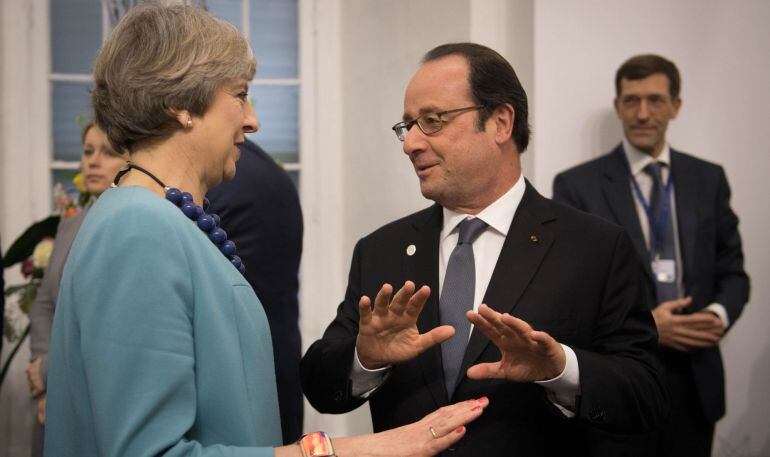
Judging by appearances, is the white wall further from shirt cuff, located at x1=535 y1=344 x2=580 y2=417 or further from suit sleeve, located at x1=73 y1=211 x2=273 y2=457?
suit sleeve, located at x1=73 y1=211 x2=273 y2=457

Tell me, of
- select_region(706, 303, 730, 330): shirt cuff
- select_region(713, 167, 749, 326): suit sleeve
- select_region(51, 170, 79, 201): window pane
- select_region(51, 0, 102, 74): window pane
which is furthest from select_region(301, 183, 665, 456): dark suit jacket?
select_region(51, 0, 102, 74): window pane

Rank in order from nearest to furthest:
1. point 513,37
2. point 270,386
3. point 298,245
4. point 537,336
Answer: point 270,386, point 537,336, point 298,245, point 513,37

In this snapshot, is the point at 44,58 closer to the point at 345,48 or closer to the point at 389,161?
the point at 345,48

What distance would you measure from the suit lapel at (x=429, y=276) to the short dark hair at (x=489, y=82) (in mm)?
281

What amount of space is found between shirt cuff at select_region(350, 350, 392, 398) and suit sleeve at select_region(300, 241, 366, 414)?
0.01 m

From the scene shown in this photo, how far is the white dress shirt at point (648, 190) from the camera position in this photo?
3.46m

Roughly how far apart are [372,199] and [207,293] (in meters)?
2.95

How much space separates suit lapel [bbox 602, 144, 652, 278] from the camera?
11.2ft

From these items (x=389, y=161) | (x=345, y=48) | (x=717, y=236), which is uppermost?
(x=345, y=48)

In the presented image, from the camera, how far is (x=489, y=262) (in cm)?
213

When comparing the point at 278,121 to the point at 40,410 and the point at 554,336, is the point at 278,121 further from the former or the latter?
the point at 554,336

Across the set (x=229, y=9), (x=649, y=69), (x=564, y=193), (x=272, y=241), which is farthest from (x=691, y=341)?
(x=229, y=9)

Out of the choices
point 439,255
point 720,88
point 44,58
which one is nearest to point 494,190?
point 439,255

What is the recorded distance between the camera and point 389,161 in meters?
4.31
